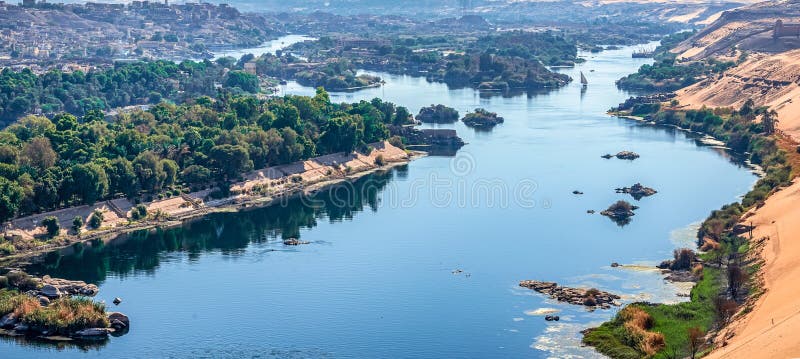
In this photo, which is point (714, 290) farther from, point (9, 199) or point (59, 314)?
point (9, 199)

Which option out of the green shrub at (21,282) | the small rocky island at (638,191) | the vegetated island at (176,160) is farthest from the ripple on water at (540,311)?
the vegetated island at (176,160)

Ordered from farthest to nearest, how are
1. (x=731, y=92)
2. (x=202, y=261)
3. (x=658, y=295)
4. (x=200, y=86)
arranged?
(x=200, y=86)
(x=731, y=92)
(x=202, y=261)
(x=658, y=295)

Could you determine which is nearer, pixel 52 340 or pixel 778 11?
pixel 52 340

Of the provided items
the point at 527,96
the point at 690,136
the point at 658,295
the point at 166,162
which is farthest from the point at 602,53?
the point at 658,295

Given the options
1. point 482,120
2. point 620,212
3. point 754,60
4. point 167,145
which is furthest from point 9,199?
point 754,60

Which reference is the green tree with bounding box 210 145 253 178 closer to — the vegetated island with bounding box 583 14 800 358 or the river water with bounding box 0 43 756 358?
Answer: the river water with bounding box 0 43 756 358

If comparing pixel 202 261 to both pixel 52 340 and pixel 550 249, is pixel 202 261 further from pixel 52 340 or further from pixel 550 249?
pixel 550 249

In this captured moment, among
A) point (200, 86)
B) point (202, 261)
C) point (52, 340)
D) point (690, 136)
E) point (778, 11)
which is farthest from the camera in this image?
point (778, 11)
